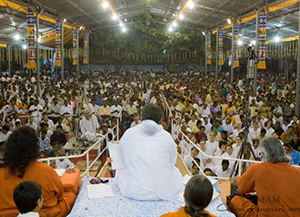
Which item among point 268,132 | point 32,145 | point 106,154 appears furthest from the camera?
point 268,132

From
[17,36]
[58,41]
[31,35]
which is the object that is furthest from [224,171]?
[17,36]

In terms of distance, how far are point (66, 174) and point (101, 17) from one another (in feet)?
64.2

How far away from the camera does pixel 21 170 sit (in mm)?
2934

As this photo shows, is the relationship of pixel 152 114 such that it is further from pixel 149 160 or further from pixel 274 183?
pixel 274 183

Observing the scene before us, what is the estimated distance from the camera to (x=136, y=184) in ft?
10.9

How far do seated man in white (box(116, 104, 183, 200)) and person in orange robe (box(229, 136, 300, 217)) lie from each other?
78cm

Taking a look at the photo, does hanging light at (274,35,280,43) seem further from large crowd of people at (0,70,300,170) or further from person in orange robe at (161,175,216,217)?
person in orange robe at (161,175,216,217)

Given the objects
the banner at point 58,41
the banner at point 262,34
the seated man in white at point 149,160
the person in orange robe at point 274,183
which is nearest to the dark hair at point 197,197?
the person in orange robe at point 274,183

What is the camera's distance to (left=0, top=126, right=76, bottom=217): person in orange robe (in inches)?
115

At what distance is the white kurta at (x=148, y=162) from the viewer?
3.29 meters

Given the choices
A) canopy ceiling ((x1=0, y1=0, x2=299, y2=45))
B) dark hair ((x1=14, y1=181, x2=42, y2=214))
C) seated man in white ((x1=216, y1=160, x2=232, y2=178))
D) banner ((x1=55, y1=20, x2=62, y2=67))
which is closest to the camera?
dark hair ((x1=14, y1=181, x2=42, y2=214))

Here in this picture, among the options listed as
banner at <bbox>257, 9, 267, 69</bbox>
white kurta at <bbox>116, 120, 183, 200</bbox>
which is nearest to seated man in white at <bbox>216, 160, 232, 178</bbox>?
white kurta at <bbox>116, 120, 183, 200</bbox>

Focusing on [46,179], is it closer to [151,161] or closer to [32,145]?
[32,145]

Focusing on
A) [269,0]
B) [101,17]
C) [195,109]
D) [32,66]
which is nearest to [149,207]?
[195,109]
